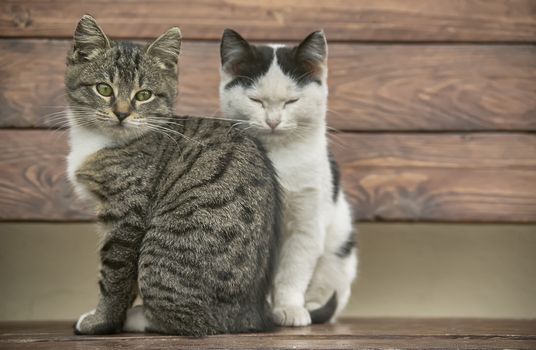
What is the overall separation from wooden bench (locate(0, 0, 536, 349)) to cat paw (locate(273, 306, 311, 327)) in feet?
2.04

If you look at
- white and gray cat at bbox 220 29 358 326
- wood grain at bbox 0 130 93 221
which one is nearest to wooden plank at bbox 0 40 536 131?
wood grain at bbox 0 130 93 221

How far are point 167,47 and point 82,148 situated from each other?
14.3 inches

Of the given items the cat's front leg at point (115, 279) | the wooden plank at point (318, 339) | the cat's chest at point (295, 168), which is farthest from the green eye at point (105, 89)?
the wooden plank at point (318, 339)

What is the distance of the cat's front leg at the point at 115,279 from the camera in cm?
186

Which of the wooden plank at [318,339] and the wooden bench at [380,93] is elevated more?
the wooden bench at [380,93]

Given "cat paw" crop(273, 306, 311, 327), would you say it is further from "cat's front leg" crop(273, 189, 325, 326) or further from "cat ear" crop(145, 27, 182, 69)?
"cat ear" crop(145, 27, 182, 69)

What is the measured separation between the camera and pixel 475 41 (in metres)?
2.65

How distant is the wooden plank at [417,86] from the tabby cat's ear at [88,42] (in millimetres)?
637

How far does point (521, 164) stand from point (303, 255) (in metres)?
0.96

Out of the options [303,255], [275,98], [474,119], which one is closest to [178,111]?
[275,98]

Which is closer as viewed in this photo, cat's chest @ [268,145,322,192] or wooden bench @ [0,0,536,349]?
cat's chest @ [268,145,322,192]

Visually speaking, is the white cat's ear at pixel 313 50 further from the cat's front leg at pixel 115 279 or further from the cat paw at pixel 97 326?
the cat paw at pixel 97 326

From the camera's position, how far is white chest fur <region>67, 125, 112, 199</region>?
198cm

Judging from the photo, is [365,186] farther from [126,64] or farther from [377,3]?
[126,64]
